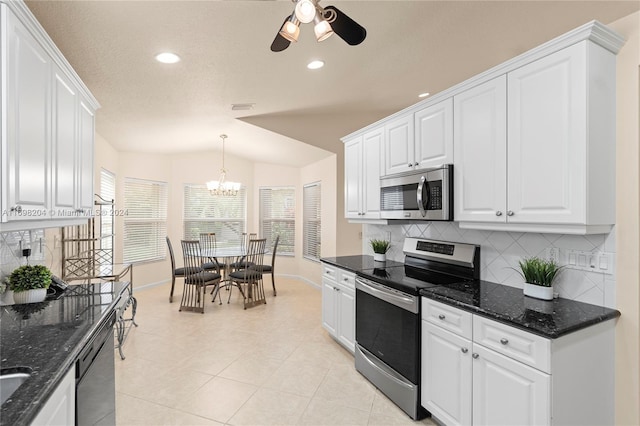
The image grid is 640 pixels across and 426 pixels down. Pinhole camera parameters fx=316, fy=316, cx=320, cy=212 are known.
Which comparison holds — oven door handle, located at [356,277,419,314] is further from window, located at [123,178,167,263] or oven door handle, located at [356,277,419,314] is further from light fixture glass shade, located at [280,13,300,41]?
window, located at [123,178,167,263]

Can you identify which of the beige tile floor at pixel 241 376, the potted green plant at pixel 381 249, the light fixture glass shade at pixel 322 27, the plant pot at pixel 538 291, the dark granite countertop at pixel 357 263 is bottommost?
the beige tile floor at pixel 241 376

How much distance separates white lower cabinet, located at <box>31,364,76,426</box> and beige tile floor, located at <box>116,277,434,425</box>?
1.09 metres

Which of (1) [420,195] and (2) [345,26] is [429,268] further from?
(2) [345,26]

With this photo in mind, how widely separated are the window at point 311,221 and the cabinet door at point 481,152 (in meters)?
3.79

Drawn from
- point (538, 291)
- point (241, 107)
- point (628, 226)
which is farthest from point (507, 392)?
point (241, 107)

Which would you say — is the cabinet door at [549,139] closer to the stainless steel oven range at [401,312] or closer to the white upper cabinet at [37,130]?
the stainless steel oven range at [401,312]

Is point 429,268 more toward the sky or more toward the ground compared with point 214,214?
more toward the ground

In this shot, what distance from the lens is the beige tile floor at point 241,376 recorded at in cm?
228

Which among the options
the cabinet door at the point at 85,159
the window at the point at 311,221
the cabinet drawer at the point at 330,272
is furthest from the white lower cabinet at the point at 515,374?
the window at the point at 311,221

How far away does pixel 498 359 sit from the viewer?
1696mm

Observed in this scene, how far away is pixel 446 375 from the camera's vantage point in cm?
200

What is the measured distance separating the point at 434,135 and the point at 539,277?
48.8 inches

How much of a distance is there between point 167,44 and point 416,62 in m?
2.02

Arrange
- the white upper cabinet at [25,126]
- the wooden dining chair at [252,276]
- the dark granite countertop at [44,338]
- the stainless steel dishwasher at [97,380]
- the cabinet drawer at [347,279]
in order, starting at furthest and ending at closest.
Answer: the wooden dining chair at [252,276]
the cabinet drawer at [347,279]
the stainless steel dishwasher at [97,380]
the white upper cabinet at [25,126]
the dark granite countertop at [44,338]
